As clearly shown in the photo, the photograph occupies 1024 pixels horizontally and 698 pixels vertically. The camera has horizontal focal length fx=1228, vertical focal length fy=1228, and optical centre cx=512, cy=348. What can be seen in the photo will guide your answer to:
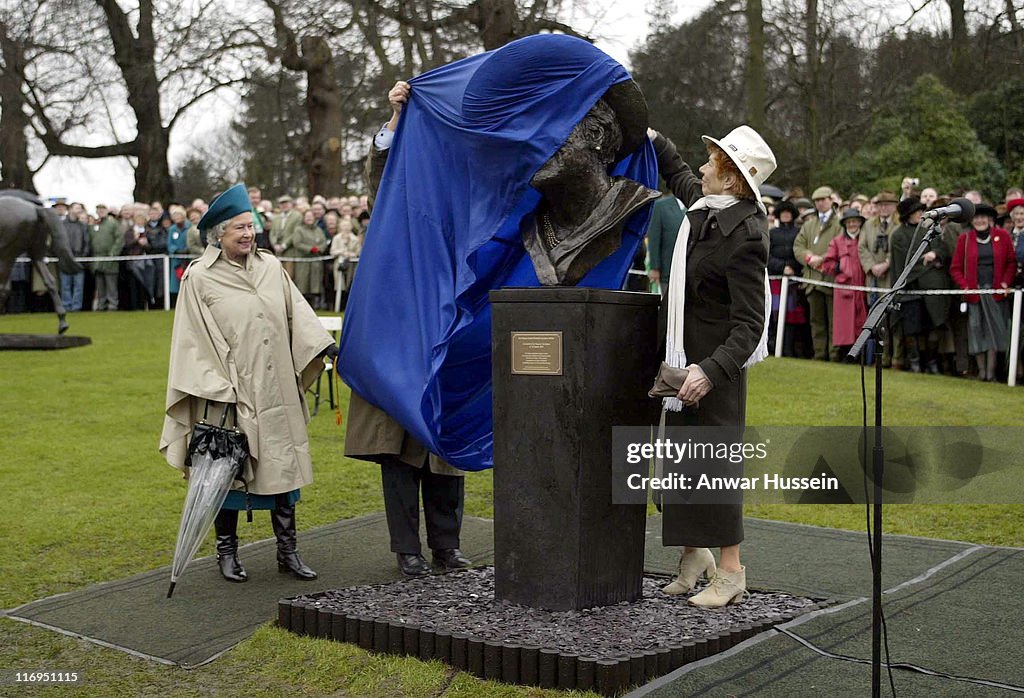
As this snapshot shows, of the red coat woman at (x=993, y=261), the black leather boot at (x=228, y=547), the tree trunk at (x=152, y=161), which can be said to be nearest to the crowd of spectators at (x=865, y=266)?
the red coat woman at (x=993, y=261)

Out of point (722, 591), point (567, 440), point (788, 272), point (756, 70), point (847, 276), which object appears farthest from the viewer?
point (756, 70)

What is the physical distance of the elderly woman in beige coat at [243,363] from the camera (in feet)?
19.6

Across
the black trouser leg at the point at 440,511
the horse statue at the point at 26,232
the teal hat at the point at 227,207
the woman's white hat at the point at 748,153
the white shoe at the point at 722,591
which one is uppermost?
the horse statue at the point at 26,232

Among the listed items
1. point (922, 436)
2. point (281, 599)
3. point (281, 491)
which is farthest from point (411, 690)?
point (922, 436)

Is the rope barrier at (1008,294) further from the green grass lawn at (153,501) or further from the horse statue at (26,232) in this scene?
the horse statue at (26,232)

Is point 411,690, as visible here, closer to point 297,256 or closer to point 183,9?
point 297,256

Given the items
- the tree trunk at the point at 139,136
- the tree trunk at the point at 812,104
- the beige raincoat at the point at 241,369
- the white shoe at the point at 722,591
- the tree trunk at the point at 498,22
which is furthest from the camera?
the tree trunk at the point at 139,136

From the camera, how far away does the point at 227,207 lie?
6062mm

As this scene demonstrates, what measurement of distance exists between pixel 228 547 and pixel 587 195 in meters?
2.61

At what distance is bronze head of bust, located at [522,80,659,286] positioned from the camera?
5.32 m

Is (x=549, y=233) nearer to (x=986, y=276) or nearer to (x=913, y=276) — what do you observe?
(x=913, y=276)

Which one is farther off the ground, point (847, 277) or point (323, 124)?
point (323, 124)

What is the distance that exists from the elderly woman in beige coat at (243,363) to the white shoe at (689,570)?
74.2 inches

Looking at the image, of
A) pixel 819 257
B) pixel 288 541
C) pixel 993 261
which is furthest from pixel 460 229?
pixel 819 257
